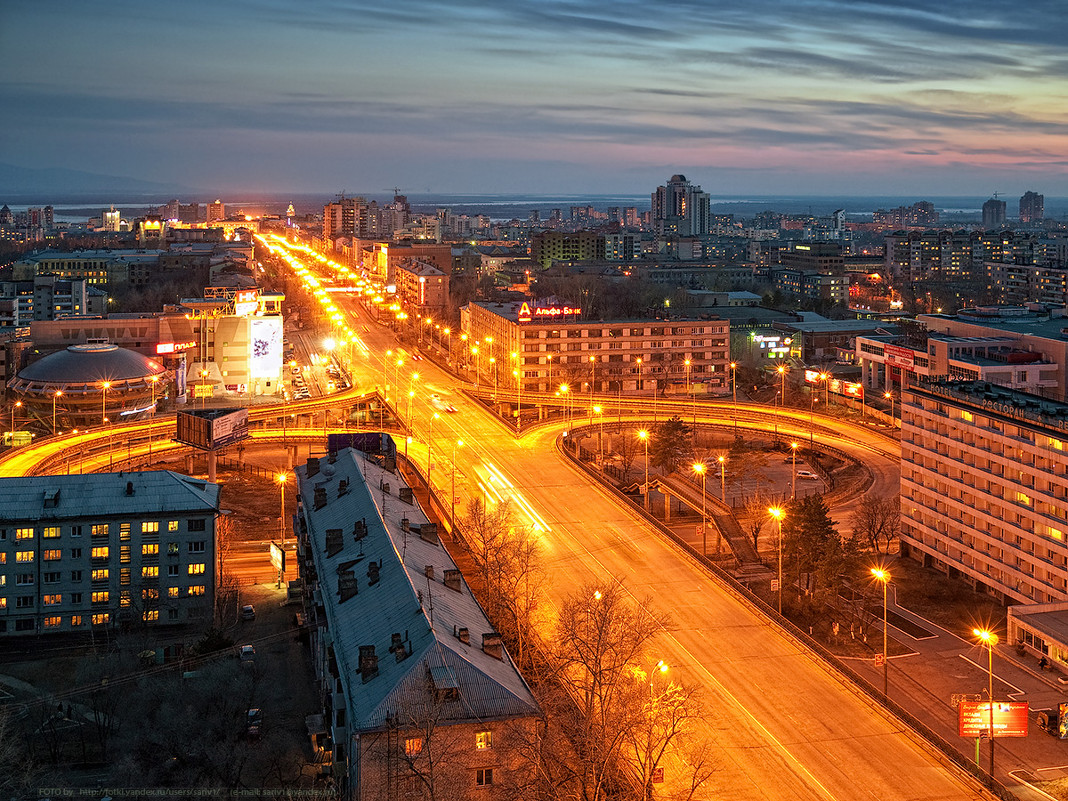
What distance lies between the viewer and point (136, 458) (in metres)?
53.7

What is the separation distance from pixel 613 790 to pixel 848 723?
600cm

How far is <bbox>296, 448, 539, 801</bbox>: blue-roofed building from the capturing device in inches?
846

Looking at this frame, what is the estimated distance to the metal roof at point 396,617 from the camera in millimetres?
22234

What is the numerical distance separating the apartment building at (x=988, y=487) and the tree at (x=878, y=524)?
139cm

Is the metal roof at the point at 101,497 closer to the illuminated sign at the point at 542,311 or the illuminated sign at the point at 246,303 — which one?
the illuminated sign at the point at 542,311

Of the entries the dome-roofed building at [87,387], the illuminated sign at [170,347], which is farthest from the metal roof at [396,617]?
the illuminated sign at [170,347]

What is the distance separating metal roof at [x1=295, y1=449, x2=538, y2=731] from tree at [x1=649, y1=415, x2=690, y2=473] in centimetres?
1777

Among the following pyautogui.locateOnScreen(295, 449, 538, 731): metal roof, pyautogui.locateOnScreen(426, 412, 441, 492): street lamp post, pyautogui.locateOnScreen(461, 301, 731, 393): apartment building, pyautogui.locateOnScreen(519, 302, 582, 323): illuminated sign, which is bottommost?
pyautogui.locateOnScreen(426, 412, 441, 492): street lamp post

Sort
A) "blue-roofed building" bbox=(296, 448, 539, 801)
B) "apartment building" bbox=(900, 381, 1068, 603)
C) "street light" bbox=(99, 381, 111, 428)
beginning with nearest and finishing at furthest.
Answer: "blue-roofed building" bbox=(296, 448, 539, 801) < "apartment building" bbox=(900, 381, 1068, 603) < "street light" bbox=(99, 381, 111, 428)

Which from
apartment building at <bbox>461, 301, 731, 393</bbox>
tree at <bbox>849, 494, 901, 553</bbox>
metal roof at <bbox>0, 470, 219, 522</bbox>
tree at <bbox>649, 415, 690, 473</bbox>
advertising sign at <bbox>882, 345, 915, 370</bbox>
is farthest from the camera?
apartment building at <bbox>461, 301, 731, 393</bbox>

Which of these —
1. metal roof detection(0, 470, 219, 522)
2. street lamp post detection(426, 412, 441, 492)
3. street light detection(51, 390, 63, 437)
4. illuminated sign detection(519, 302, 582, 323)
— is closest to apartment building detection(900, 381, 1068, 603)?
street lamp post detection(426, 412, 441, 492)

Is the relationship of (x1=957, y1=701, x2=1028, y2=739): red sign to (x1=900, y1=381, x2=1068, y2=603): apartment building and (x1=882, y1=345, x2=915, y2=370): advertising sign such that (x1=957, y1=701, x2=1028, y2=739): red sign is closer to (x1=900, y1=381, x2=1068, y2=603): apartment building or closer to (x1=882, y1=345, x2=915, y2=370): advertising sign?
(x1=900, y1=381, x2=1068, y2=603): apartment building

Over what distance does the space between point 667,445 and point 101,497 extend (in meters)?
25.0

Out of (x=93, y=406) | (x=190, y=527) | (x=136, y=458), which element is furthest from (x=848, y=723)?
(x=93, y=406)
